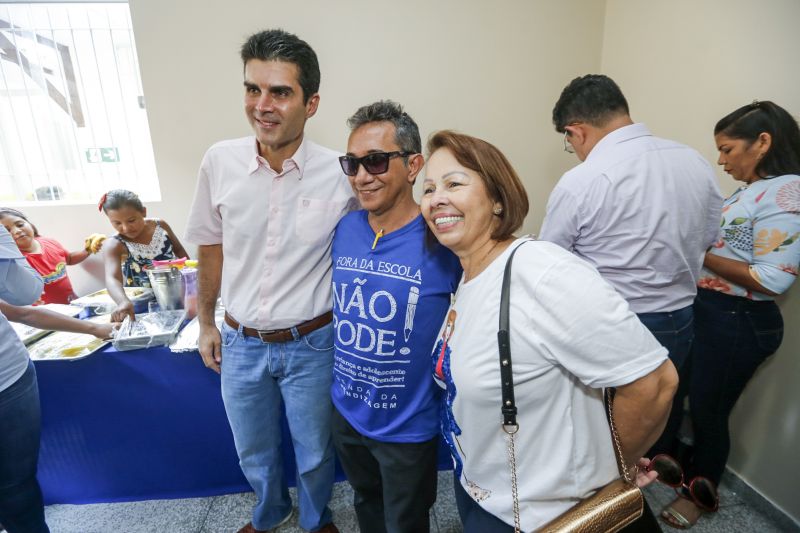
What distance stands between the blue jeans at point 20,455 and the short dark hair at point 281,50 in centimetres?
140

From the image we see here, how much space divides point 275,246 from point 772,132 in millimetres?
1991

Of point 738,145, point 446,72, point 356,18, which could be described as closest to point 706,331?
point 738,145

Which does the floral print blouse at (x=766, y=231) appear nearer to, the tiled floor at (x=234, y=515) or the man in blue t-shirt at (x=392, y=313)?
the tiled floor at (x=234, y=515)

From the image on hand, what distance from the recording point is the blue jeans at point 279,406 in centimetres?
143

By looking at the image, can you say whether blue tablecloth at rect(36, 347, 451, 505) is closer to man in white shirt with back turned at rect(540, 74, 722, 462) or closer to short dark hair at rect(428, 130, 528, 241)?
man in white shirt with back turned at rect(540, 74, 722, 462)

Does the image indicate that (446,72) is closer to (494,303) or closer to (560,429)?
(494,303)

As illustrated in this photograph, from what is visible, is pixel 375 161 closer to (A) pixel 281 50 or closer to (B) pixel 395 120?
(B) pixel 395 120

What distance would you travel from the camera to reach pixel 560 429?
0.78 m

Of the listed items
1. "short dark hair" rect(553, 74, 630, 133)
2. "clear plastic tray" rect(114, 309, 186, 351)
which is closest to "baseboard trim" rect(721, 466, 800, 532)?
"short dark hair" rect(553, 74, 630, 133)

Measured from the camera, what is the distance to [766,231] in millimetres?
1495

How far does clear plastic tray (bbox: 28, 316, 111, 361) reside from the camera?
160 centimetres

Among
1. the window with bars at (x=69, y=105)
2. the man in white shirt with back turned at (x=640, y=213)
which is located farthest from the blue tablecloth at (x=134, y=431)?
the window with bars at (x=69, y=105)

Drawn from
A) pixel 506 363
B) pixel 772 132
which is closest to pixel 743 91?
pixel 772 132

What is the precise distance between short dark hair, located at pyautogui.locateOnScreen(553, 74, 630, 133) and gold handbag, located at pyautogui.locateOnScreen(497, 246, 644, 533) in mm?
1183
